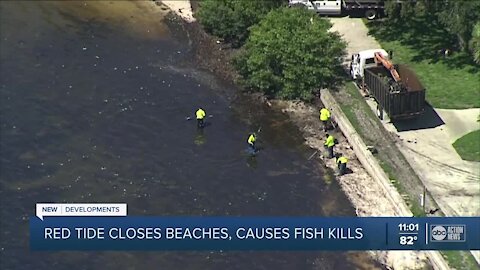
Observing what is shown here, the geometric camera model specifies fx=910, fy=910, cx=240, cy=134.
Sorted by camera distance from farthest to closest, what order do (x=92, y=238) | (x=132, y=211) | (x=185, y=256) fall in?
(x=132, y=211) < (x=185, y=256) < (x=92, y=238)

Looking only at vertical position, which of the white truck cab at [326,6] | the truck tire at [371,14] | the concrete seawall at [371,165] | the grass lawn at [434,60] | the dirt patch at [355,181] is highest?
→ the white truck cab at [326,6]

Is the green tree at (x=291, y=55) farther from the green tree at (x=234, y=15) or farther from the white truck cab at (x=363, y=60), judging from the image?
the green tree at (x=234, y=15)

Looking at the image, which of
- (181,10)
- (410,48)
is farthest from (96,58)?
(410,48)

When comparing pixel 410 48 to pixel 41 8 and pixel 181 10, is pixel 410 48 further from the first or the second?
pixel 41 8

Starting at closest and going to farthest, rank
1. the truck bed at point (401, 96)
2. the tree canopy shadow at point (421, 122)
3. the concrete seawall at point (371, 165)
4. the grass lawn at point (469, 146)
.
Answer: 1. the concrete seawall at point (371, 165)
2. the grass lawn at point (469, 146)
3. the truck bed at point (401, 96)
4. the tree canopy shadow at point (421, 122)

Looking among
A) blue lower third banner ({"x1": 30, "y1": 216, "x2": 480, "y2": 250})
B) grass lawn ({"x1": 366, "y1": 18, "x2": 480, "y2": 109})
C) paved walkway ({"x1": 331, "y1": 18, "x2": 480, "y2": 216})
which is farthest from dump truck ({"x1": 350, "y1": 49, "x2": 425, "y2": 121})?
blue lower third banner ({"x1": 30, "y1": 216, "x2": 480, "y2": 250})

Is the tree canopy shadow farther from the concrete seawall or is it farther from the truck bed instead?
the concrete seawall

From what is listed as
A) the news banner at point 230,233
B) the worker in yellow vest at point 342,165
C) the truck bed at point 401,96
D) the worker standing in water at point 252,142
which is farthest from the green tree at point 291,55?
the news banner at point 230,233
